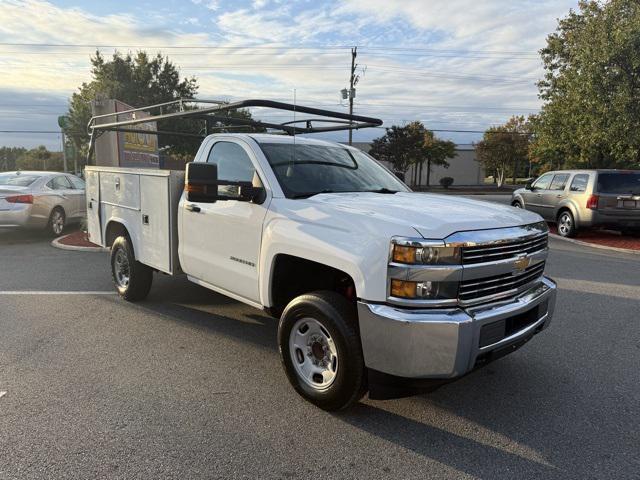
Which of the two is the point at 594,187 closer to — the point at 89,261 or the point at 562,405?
the point at 562,405

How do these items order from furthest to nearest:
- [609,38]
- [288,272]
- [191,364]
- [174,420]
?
[609,38], [191,364], [288,272], [174,420]

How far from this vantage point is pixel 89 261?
8602mm

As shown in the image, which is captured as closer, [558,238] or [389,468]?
[389,468]

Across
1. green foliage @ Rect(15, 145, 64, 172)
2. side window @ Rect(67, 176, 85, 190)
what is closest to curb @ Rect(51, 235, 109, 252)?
side window @ Rect(67, 176, 85, 190)

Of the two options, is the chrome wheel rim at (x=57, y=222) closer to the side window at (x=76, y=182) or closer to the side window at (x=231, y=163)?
the side window at (x=76, y=182)

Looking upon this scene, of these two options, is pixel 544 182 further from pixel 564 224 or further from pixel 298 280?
pixel 298 280

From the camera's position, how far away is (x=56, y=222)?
11.3 meters

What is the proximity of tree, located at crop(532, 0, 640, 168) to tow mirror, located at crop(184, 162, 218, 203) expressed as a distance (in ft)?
56.9

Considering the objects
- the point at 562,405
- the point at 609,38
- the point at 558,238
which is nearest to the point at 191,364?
the point at 562,405

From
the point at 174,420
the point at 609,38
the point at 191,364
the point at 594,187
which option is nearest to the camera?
the point at 174,420

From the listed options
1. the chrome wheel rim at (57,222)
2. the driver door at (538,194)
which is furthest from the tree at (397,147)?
the chrome wheel rim at (57,222)

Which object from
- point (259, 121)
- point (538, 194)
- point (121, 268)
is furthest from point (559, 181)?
point (121, 268)

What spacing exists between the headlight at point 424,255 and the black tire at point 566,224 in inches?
415

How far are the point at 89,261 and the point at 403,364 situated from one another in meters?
7.25
